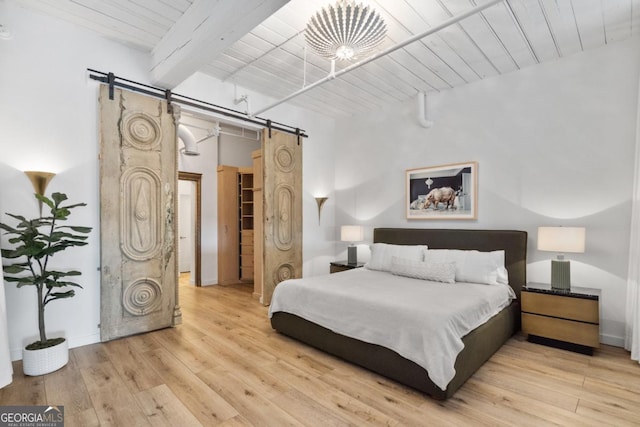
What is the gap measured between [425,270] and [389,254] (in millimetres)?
660

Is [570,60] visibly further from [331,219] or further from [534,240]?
[331,219]

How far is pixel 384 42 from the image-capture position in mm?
3076

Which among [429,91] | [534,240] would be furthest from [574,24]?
[534,240]

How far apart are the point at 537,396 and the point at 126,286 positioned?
3710mm

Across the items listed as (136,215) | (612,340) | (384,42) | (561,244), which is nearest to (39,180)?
(136,215)

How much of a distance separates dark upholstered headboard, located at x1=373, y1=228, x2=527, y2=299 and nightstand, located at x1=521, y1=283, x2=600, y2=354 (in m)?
0.35

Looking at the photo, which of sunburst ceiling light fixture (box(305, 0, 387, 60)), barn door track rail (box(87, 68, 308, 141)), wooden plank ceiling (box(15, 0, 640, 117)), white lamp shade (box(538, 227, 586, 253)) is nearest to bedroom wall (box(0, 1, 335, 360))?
barn door track rail (box(87, 68, 308, 141))

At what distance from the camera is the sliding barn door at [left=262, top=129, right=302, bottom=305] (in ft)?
15.0

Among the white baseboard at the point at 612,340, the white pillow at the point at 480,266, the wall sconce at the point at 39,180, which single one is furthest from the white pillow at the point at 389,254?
the wall sconce at the point at 39,180

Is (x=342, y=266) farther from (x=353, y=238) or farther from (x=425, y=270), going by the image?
(x=425, y=270)

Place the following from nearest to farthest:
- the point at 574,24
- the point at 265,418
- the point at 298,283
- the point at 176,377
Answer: the point at 265,418 < the point at 176,377 < the point at 574,24 < the point at 298,283

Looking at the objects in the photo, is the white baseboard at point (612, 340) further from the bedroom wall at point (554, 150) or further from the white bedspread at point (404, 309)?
the white bedspread at point (404, 309)

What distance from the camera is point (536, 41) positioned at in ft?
10.1

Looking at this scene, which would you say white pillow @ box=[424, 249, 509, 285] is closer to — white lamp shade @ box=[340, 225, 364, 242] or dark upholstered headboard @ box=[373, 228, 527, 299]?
dark upholstered headboard @ box=[373, 228, 527, 299]
